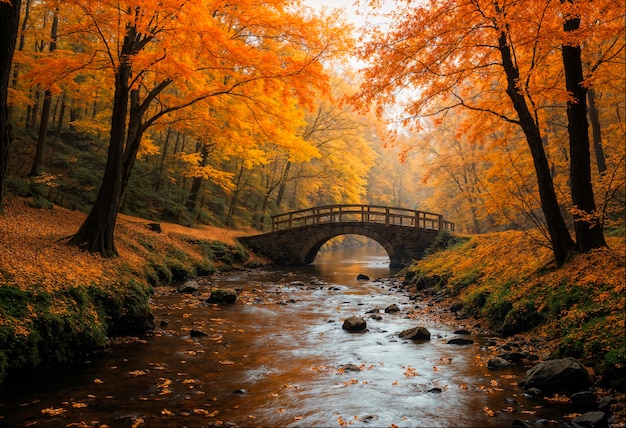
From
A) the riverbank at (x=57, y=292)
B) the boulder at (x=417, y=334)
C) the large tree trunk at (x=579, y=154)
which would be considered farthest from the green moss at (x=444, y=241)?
the riverbank at (x=57, y=292)

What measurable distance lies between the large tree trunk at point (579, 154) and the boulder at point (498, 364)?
2.96 m

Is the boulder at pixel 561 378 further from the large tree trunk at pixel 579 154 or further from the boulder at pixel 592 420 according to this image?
the large tree trunk at pixel 579 154

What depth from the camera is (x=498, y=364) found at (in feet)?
18.8

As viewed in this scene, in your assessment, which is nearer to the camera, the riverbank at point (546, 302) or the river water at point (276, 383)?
the river water at point (276, 383)

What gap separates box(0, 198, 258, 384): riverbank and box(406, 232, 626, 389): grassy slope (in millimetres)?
6610

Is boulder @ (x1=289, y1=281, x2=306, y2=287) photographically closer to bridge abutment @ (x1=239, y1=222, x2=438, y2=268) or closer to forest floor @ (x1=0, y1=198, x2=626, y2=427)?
forest floor @ (x1=0, y1=198, x2=626, y2=427)

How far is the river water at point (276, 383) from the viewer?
13.6ft

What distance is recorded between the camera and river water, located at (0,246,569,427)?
4.14 m

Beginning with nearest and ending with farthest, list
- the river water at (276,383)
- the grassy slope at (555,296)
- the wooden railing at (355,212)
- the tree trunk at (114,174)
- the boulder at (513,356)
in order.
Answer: the river water at (276,383) → the grassy slope at (555,296) → the boulder at (513,356) → the tree trunk at (114,174) → the wooden railing at (355,212)

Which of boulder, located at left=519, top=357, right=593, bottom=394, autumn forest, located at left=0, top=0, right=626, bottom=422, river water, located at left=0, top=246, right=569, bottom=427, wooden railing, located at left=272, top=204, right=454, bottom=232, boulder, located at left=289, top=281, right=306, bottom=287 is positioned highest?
autumn forest, located at left=0, top=0, right=626, bottom=422

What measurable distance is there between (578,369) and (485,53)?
21.5ft

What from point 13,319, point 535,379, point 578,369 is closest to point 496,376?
point 535,379

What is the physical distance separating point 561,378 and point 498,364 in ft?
3.60

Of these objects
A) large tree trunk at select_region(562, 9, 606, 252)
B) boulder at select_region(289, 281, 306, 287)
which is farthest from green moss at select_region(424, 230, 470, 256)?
large tree trunk at select_region(562, 9, 606, 252)
